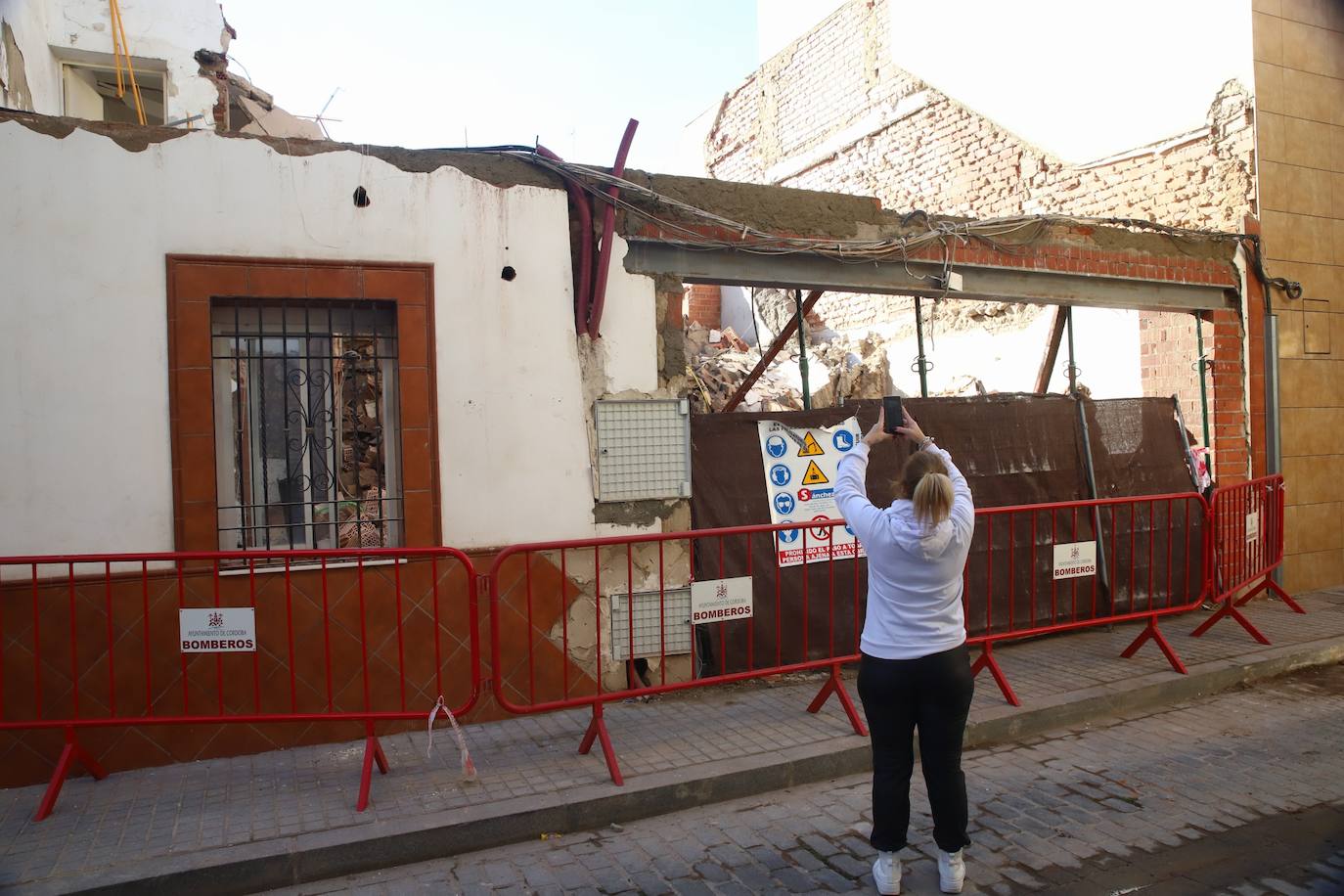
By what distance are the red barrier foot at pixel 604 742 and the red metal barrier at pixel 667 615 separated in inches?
14.8

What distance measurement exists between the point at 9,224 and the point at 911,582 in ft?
17.0

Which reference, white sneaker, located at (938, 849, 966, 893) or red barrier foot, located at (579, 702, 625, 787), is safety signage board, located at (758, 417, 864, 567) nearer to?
red barrier foot, located at (579, 702, 625, 787)

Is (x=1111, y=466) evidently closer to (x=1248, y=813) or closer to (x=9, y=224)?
(x=1248, y=813)

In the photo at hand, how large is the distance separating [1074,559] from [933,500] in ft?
11.8

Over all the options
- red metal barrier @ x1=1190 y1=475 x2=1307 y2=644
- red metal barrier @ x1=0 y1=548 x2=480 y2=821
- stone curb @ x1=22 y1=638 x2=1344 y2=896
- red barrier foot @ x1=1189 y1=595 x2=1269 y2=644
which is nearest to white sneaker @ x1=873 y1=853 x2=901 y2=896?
stone curb @ x1=22 y1=638 x2=1344 y2=896

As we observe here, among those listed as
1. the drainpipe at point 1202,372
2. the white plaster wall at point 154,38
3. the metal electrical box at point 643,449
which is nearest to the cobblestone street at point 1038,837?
the metal electrical box at point 643,449

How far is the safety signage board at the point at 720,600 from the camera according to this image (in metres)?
5.47

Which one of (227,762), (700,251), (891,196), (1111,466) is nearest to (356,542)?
(227,762)

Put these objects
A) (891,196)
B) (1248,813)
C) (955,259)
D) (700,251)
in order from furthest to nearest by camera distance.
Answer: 1. (891,196)
2. (955,259)
3. (700,251)
4. (1248,813)

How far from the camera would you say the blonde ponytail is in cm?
369

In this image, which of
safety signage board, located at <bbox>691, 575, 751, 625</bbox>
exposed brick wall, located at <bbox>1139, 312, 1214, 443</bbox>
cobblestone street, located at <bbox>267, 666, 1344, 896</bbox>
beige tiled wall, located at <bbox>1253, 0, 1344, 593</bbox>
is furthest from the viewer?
exposed brick wall, located at <bbox>1139, 312, 1214, 443</bbox>

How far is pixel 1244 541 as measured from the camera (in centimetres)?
789

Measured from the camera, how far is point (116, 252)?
527 centimetres

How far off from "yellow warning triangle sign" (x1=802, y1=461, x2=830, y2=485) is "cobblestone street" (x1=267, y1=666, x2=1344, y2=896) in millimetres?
→ 2280
